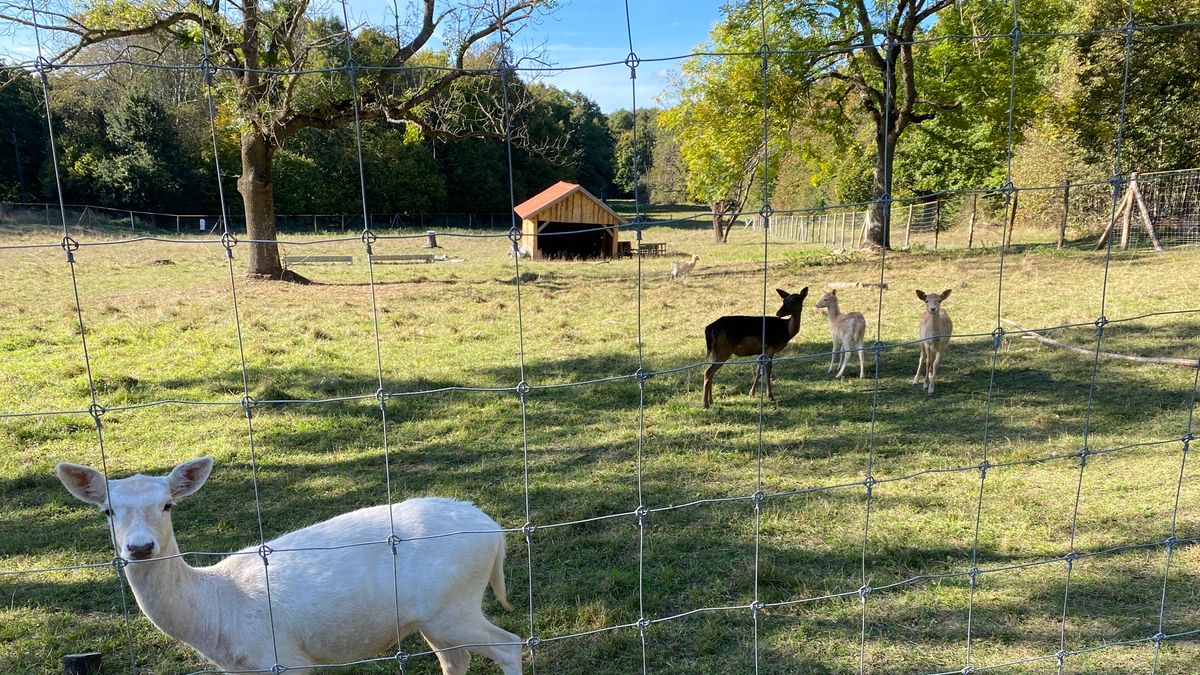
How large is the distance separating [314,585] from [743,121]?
48.3 ft

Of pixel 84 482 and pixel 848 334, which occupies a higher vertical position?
pixel 84 482

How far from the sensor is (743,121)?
15984mm

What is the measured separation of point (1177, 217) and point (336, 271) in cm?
1777

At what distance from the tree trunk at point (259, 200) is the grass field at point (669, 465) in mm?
2077

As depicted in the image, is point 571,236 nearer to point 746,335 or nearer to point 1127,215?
point 746,335

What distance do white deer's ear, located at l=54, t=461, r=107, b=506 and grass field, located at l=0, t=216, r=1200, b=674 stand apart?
48 cm

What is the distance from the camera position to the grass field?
144 inches

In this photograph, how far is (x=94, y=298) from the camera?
12.5 meters

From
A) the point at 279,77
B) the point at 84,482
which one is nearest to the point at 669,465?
the point at 84,482

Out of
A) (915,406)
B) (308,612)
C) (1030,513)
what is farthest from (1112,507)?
(308,612)

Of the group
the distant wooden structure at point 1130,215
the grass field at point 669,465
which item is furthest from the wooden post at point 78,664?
the distant wooden structure at point 1130,215

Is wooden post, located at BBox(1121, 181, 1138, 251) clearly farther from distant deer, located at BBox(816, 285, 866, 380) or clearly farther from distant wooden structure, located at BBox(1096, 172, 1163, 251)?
Answer: distant deer, located at BBox(816, 285, 866, 380)

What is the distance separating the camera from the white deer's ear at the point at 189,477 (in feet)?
9.14

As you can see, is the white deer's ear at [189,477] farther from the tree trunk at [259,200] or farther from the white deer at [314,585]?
the tree trunk at [259,200]
